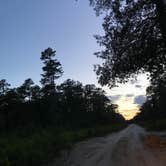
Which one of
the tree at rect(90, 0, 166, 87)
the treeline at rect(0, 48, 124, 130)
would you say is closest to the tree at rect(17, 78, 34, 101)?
the treeline at rect(0, 48, 124, 130)

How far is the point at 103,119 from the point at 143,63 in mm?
118239

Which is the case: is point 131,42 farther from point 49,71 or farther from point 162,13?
point 49,71

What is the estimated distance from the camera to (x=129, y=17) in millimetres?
23422

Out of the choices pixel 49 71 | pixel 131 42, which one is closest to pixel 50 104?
pixel 49 71

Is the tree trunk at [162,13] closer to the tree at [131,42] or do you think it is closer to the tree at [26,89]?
the tree at [131,42]

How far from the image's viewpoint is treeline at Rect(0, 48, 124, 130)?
94.7 metres

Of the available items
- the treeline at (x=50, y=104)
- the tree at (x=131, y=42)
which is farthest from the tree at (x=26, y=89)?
the tree at (x=131, y=42)

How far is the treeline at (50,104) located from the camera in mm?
94688

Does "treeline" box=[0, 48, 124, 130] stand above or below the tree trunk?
above

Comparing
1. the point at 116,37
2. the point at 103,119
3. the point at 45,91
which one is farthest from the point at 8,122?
the point at 116,37

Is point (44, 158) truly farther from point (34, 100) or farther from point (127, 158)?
point (34, 100)

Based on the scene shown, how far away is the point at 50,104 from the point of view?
9838 cm

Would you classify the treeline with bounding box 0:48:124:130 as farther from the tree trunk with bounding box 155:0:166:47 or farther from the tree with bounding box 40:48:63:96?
the tree trunk with bounding box 155:0:166:47

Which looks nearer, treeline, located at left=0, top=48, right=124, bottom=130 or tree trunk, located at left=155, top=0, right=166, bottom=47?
tree trunk, located at left=155, top=0, right=166, bottom=47
